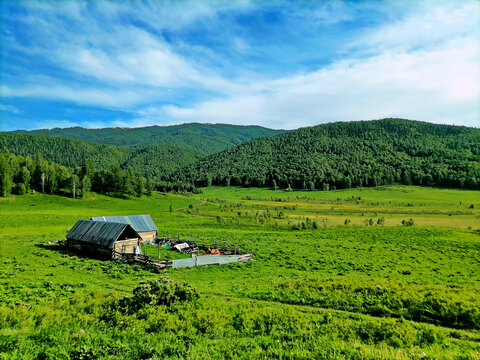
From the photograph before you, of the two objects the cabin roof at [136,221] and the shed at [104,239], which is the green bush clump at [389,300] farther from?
the cabin roof at [136,221]

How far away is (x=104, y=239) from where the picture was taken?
30719 mm

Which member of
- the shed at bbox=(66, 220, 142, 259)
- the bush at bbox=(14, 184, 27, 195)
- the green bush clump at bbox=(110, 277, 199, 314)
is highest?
the bush at bbox=(14, 184, 27, 195)

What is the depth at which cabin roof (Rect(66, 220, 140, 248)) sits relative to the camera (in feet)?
100

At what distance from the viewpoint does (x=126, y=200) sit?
11369 cm

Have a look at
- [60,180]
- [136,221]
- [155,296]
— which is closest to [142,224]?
[136,221]

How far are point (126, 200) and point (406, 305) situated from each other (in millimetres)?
114264

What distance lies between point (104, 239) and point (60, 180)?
102 m

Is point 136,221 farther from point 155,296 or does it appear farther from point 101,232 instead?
point 155,296

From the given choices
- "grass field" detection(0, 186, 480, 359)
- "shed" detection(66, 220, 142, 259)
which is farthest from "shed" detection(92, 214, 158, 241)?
"grass field" detection(0, 186, 480, 359)

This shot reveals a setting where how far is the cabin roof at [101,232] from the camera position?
1201 inches

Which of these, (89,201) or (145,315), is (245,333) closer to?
(145,315)

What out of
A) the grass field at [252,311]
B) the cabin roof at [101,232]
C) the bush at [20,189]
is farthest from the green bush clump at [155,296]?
the bush at [20,189]

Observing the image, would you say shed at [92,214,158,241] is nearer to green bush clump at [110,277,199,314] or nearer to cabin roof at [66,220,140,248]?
cabin roof at [66,220,140,248]

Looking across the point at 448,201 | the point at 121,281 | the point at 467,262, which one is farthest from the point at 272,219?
the point at 448,201
